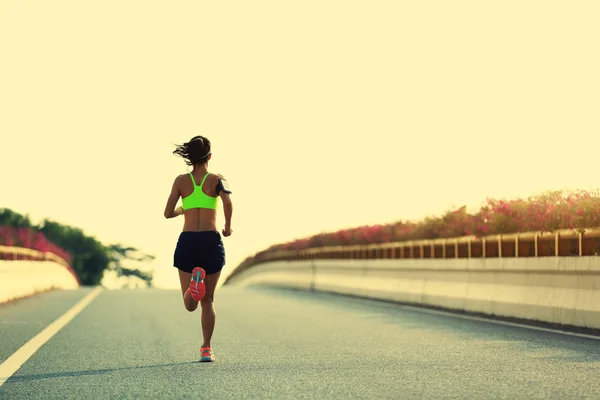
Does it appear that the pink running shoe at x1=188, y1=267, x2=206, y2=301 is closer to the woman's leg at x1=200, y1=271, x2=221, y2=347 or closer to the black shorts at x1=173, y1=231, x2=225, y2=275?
the black shorts at x1=173, y1=231, x2=225, y2=275

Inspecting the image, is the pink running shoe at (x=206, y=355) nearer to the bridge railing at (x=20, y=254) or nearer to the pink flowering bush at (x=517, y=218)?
the pink flowering bush at (x=517, y=218)

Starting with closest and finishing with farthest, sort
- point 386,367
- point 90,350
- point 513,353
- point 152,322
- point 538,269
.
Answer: point 386,367
point 513,353
point 90,350
point 538,269
point 152,322

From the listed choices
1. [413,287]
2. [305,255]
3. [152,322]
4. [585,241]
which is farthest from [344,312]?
[305,255]

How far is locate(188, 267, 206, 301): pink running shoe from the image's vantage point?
10633 millimetres

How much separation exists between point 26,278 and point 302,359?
57.2 ft

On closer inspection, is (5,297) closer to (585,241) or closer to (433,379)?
(585,241)

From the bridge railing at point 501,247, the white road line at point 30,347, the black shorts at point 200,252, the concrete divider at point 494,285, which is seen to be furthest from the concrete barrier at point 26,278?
the black shorts at point 200,252

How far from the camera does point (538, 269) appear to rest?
50.5ft

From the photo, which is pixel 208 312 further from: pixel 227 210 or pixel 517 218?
pixel 517 218

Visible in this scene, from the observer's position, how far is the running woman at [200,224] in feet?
35.7

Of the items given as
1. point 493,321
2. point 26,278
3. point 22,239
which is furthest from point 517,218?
point 22,239

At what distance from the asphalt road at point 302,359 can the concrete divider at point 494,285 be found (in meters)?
0.66

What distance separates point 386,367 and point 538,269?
566cm

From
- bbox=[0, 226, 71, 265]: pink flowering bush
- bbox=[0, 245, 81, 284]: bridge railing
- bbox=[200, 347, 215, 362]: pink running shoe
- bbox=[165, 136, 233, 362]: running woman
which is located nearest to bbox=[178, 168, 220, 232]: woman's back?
bbox=[165, 136, 233, 362]: running woman
